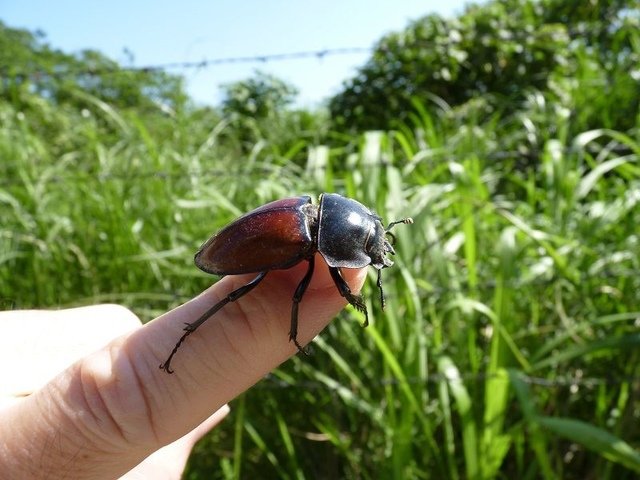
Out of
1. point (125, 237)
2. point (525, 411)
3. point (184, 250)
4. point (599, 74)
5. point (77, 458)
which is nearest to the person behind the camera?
point (77, 458)

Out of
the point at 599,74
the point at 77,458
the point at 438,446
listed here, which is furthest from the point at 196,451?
the point at 599,74

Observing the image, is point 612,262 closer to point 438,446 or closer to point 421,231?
point 421,231

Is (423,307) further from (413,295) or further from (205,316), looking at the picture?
(205,316)

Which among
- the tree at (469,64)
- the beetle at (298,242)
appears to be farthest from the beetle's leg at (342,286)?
the tree at (469,64)

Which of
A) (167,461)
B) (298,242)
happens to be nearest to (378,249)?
(298,242)

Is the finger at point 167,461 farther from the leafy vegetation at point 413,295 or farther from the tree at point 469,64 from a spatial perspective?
the tree at point 469,64
